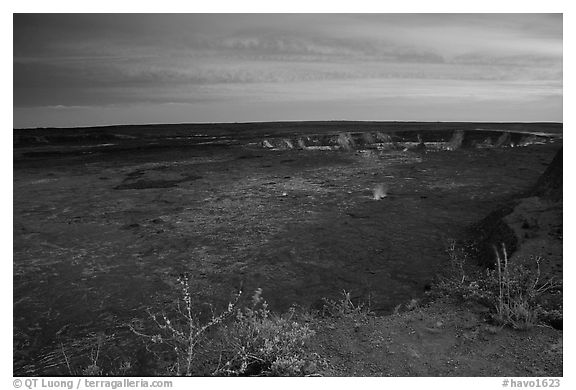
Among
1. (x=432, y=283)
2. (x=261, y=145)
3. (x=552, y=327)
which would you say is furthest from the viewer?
(x=261, y=145)

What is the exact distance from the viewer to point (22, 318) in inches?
148

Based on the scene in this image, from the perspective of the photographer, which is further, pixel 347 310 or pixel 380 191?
pixel 380 191

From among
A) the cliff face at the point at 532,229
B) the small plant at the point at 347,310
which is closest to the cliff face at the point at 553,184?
the cliff face at the point at 532,229

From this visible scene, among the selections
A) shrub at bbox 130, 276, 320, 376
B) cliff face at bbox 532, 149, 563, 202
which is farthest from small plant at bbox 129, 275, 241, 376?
cliff face at bbox 532, 149, 563, 202

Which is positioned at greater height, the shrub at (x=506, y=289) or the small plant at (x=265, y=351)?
the shrub at (x=506, y=289)

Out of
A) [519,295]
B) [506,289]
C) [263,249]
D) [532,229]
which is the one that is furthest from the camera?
[263,249]

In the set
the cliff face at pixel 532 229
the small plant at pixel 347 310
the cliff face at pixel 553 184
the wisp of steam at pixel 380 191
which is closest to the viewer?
the small plant at pixel 347 310

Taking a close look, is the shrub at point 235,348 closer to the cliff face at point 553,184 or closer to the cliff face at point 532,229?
the cliff face at point 532,229

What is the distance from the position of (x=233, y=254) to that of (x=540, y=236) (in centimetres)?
294

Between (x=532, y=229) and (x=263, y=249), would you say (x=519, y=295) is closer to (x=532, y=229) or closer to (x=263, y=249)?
(x=532, y=229)

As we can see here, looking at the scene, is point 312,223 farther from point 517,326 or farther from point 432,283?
point 517,326

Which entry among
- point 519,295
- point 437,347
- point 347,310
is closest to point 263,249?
point 347,310

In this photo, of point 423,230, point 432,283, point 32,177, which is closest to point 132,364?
point 432,283

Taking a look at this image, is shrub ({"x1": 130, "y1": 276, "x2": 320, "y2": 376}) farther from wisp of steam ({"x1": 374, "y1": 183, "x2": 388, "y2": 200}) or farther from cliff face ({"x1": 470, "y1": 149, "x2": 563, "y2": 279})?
wisp of steam ({"x1": 374, "y1": 183, "x2": 388, "y2": 200})
